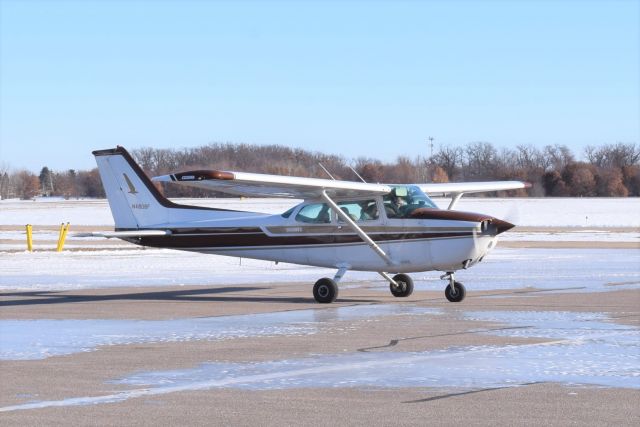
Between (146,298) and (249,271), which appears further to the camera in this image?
(249,271)

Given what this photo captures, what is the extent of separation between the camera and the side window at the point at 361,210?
17609 millimetres

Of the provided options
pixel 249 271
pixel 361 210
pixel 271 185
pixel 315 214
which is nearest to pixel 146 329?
pixel 271 185

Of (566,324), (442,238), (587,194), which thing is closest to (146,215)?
(442,238)

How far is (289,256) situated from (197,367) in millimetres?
8312

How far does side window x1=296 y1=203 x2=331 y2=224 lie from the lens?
58.9 ft

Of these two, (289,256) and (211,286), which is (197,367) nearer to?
(289,256)

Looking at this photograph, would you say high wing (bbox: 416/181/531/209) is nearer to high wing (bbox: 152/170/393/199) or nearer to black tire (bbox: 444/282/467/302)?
high wing (bbox: 152/170/393/199)

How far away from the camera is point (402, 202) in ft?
57.3

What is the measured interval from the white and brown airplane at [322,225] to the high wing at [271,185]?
0.05ft

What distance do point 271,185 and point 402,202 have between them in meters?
2.25

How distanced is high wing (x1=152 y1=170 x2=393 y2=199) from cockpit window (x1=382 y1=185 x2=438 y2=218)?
0.47ft

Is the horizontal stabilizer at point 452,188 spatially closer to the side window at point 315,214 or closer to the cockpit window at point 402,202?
the cockpit window at point 402,202

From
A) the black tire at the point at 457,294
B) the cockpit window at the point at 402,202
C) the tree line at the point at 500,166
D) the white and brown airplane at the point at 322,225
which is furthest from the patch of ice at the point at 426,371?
the tree line at the point at 500,166

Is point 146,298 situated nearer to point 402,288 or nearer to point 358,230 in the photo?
point 358,230
